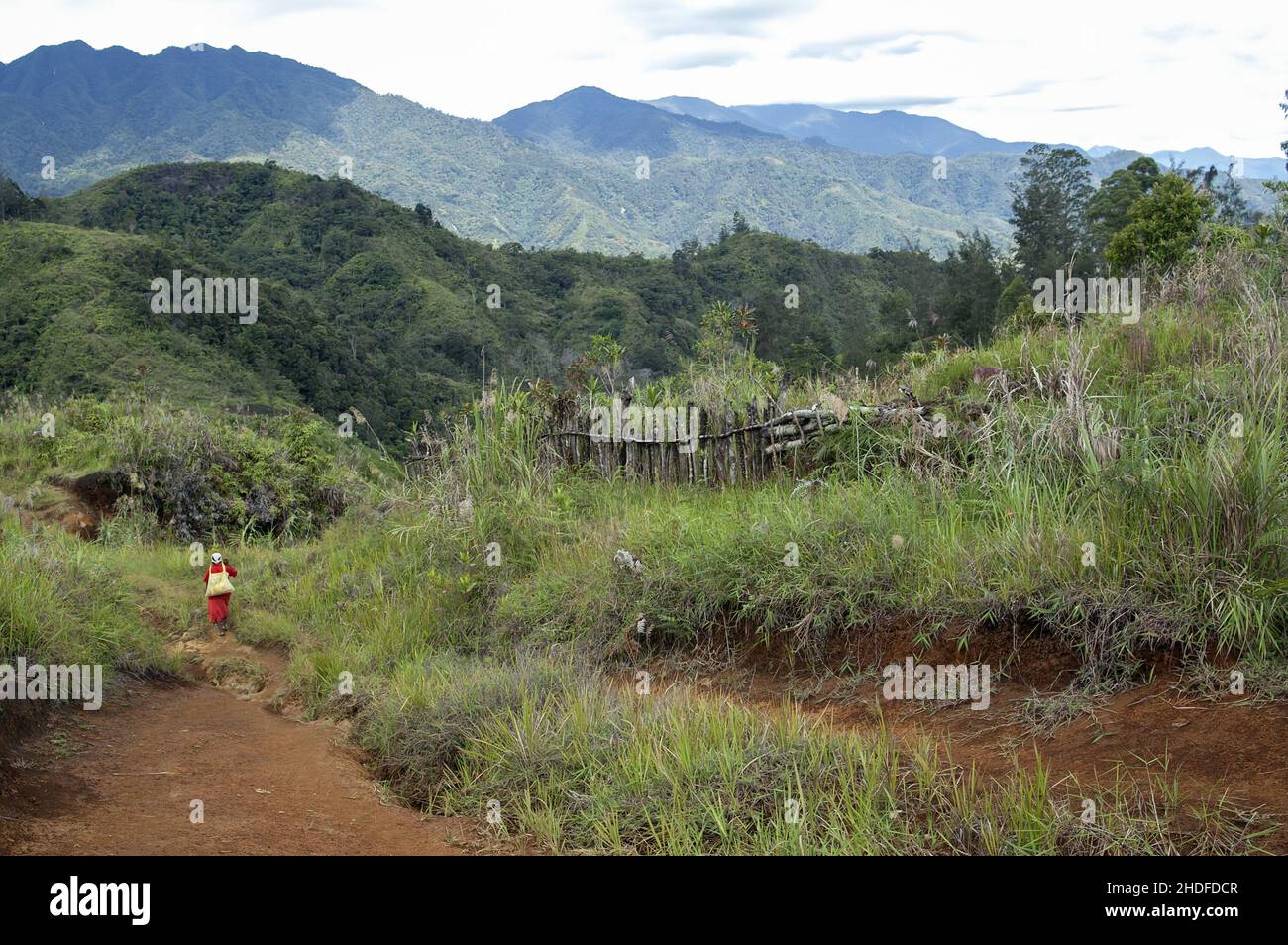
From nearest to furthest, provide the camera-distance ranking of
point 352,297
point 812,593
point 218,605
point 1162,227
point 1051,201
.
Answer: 1. point 812,593
2. point 218,605
3. point 1162,227
4. point 1051,201
5. point 352,297

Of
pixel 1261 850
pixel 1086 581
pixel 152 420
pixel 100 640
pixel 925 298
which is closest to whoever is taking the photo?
pixel 1261 850

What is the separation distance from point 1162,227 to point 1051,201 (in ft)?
121

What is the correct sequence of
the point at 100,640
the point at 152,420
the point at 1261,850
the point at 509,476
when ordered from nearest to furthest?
the point at 1261,850 → the point at 100,640 → the point at 509,476 → the point at 152,420

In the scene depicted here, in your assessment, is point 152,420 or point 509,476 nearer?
point 509,476

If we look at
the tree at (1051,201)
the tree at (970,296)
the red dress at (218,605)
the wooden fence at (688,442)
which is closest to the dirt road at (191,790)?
the red dress at (218,605)

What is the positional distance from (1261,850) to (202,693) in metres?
4.70

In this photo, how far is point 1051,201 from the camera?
147 ft

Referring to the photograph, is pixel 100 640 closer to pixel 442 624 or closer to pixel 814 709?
pixel 442 624

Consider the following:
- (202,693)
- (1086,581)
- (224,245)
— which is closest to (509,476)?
(202,693)

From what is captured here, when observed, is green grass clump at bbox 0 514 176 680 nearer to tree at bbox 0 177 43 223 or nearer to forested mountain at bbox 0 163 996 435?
forested mountain at bbox 0 163 996 435

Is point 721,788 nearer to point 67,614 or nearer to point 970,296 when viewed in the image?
point 67,614

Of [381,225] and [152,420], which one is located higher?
[381,225]

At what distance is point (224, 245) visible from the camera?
6031 centimetres

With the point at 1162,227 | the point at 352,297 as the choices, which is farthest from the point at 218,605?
the point at 352,297
